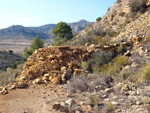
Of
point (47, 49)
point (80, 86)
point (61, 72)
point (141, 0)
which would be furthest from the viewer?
point (141, 0)

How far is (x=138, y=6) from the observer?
37.6ft

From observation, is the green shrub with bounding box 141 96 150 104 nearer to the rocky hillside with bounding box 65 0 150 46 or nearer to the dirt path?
the dirt path

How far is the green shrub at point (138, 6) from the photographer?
11.3 meters

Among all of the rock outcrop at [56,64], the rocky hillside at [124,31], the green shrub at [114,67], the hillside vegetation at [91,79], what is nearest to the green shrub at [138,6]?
the rocky hillside at [124,31]

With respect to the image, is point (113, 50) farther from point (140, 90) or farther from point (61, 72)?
point (140, 90)

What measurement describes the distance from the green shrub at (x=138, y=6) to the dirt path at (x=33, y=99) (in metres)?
9.88

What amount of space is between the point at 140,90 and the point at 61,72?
3.50m

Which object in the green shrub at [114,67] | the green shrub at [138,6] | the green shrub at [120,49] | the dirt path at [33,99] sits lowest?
the dirt path at [33,99]

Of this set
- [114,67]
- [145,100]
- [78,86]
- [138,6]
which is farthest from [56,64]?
[138,6]

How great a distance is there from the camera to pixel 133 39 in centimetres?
759

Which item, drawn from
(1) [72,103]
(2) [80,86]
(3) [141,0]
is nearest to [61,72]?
(2) [80,86]

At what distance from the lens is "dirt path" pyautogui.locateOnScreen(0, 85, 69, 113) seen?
386 centimetres

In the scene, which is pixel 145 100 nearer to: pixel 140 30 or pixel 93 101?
pixel 93 101

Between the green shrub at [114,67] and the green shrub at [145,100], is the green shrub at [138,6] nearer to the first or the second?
the green shrub at [114,67]
